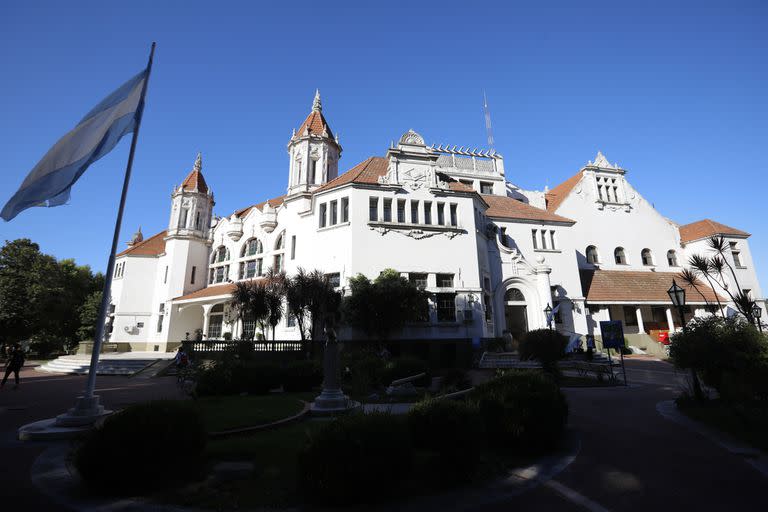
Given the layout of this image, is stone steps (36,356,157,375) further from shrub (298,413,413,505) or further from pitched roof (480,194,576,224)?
pitched roof (480,194,576,224)

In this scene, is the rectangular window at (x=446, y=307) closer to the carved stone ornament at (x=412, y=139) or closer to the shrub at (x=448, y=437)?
the carved stone ornament at (x=412, y=139)

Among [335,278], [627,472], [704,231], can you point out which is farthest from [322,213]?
[704,231]

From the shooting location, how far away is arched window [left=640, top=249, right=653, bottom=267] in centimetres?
3845

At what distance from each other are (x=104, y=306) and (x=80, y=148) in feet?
14.2

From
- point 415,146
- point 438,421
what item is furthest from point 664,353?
point 438,421

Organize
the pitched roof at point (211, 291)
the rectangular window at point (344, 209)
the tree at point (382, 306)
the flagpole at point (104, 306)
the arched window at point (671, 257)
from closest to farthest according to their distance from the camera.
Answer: the flagpole at point (104, 306)
the tree at point (382, 306)
the rectangular window at point (344, 209)
the pitched roof at point (211, 291)
the arched window at point (671, 257)

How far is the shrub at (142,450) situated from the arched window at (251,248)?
31628mm

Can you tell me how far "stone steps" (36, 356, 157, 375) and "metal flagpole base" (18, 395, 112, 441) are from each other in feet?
61.1

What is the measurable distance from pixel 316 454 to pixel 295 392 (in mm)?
11320

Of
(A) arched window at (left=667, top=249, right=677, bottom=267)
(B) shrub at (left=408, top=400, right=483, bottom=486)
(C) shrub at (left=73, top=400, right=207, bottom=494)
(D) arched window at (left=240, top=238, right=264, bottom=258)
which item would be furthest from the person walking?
(A) arched window at (left=667, top=249, right=677, bottom=267)

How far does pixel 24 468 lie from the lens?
20.8 ft

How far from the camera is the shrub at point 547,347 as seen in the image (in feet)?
55.3

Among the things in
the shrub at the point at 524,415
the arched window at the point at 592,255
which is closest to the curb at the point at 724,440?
the shrub at the point at 524,415

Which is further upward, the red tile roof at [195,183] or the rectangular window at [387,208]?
the red tile roof at [195,183]
